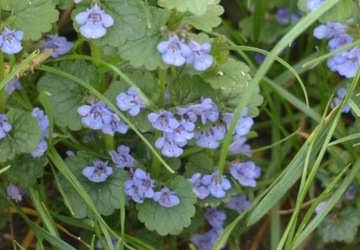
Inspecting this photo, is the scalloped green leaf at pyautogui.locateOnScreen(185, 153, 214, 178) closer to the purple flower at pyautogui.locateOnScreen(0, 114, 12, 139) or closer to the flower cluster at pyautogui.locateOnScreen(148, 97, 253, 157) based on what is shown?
the flower cluster at pyautogui.locateOnScreen(148, 97, 253, 157)

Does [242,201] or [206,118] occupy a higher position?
[206,118]

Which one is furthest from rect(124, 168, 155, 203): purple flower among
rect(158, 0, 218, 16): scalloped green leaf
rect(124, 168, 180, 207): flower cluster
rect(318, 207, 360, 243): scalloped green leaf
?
rect(318, 207, 360, 243): scalloped green leaf

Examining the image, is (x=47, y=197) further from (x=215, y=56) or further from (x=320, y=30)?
(x=320, y=30)

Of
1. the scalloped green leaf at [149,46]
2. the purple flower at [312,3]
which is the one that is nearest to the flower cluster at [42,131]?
the scalloped green leaf at [149,46]

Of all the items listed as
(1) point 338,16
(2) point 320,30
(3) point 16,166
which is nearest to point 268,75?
(2) point 320,30

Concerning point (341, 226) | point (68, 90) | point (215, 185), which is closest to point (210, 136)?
point (215, 185)

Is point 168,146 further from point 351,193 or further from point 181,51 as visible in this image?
point 351,193
